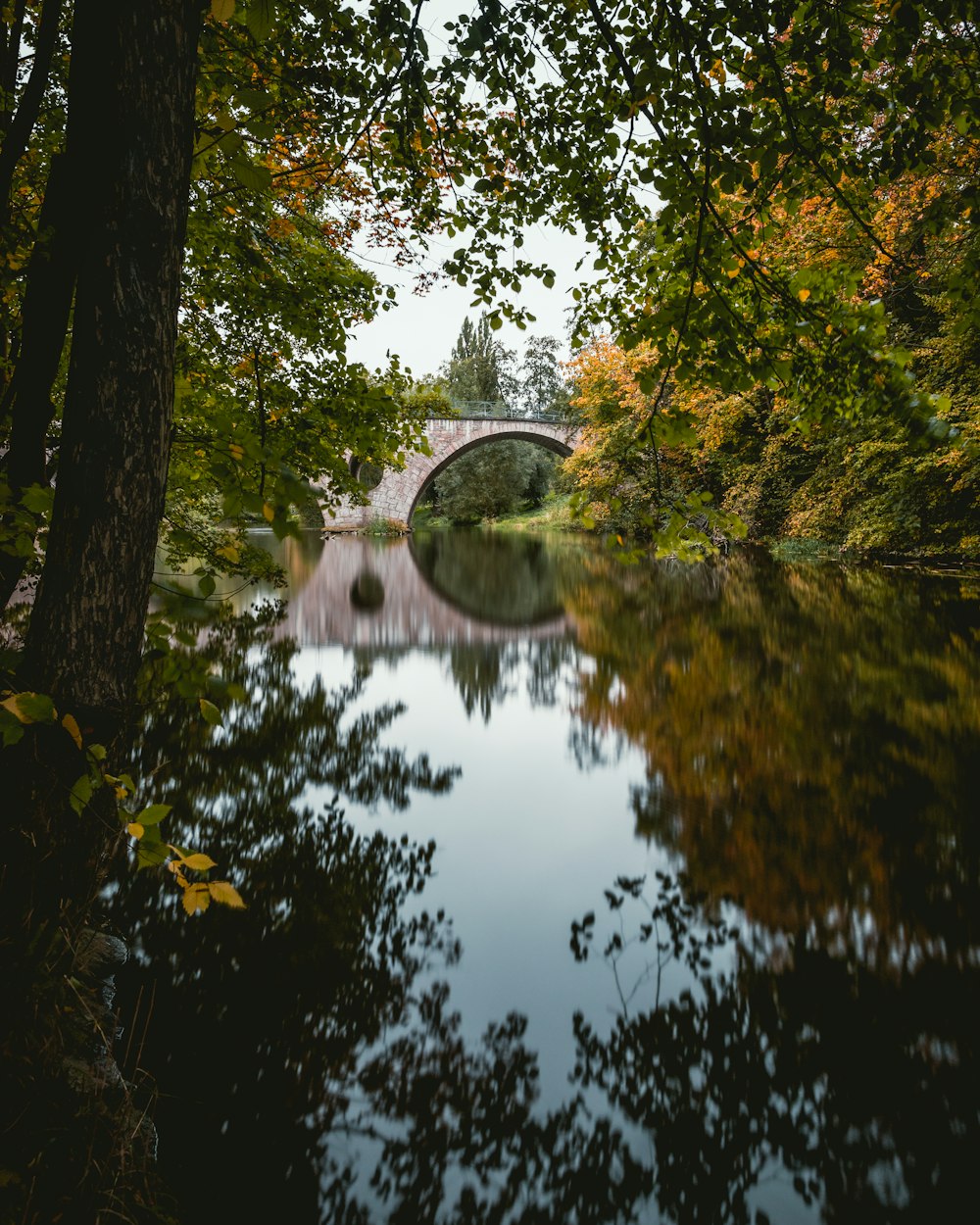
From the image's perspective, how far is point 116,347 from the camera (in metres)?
1.55

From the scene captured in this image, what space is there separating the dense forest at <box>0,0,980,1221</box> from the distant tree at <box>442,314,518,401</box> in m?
47.2

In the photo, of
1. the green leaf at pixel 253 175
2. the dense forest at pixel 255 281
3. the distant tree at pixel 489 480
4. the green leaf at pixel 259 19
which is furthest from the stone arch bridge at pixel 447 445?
the green leaf at pixel 253 175

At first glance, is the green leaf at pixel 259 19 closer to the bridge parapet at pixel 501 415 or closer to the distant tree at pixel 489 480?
the bridge parapet at pixel 501 415

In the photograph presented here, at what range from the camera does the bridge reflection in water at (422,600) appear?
40.1 feet

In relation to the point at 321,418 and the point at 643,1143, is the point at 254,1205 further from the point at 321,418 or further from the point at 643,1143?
the point at 321,418

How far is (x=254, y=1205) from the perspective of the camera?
Answer: 1.99m

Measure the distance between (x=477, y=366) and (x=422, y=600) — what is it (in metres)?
45.9

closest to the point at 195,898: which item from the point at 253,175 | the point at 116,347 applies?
the point at 116,347

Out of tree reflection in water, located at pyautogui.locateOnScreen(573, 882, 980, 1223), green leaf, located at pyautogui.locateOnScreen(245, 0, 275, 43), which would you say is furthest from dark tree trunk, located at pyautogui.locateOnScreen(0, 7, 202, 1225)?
tree reflection in water, located at pyautogui.locateOnScreen(573, 882, 980, 1223)

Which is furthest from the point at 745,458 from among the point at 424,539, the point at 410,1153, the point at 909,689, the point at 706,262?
the point at 410,1153

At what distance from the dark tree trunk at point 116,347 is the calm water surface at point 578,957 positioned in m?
0.92

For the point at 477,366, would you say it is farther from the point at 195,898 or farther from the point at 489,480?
the point at 195,898

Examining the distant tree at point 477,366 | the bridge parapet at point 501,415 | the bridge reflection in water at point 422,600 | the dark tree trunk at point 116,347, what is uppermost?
the distant tree at point 477,366

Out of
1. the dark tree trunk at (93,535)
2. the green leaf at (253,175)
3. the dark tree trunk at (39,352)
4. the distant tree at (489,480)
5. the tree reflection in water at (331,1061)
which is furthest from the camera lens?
the distant tree at (489,480)
